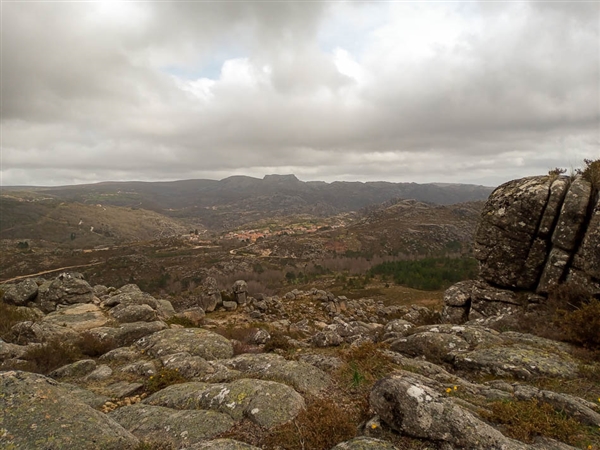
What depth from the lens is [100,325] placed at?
19.7m

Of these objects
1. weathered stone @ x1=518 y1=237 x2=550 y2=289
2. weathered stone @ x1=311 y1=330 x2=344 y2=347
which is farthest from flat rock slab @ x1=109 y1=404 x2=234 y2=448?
weathered stone @ x1=518 y1=237 x2=550 y2=289

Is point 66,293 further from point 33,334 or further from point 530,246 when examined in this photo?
point 530,246

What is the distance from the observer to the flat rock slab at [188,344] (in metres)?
14.1

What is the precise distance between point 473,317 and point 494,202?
8187 millimetres

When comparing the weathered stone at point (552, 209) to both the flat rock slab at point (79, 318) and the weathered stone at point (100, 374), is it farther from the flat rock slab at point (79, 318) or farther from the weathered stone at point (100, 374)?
the flat rock slab at point (79, 318)

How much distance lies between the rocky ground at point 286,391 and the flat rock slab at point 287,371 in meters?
0.05

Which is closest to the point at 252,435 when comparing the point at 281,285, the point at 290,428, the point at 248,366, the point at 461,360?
the point at 290,428

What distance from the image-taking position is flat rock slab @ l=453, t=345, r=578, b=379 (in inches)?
402

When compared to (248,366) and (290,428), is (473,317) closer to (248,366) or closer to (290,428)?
(248,366)

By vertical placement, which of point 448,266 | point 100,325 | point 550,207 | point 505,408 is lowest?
point 448,266

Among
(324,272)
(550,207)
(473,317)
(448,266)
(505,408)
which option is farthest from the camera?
(324,272)

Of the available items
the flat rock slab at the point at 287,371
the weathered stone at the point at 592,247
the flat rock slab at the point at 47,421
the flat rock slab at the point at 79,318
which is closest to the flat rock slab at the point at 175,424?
the flat rock slab at the point at 47,421

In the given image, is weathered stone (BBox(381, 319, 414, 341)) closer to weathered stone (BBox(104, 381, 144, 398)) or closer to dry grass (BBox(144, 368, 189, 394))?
dry grass (BBox(144, 368, 189, 394))

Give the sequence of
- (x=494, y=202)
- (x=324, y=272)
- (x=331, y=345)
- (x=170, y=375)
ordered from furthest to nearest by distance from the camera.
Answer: (x=324, y=272), (x=494, y=202), (x=331, y=345), (x=170, y=375)
